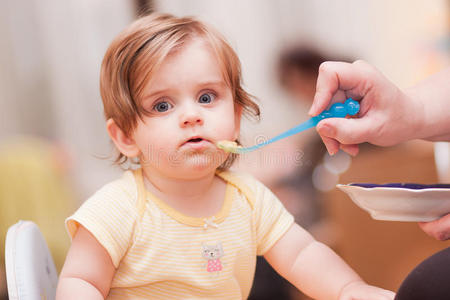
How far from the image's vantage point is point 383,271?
189 centimetres

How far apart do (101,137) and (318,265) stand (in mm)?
1603

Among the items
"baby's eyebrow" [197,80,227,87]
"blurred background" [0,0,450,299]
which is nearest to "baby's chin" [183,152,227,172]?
"baby's eyebrow" [197,80,227,87]

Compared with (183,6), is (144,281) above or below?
below

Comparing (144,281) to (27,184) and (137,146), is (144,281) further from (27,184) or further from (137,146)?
(27,184)

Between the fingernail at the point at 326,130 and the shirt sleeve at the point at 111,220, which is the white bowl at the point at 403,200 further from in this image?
the shirt sleeve at the point at 111,220

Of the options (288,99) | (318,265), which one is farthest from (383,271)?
(318,265)

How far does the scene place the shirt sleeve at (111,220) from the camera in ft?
2.37

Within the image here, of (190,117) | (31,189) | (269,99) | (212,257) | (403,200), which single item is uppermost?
(190,117)

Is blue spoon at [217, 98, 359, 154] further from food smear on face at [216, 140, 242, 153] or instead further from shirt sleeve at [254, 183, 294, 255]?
shirt sleeve at [254, 183, 294, 255]

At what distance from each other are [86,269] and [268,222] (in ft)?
1.00

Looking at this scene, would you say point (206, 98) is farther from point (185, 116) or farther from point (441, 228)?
point (441, 228)

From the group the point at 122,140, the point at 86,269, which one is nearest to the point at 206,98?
the point at 122,140

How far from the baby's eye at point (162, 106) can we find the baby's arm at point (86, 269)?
0.21m

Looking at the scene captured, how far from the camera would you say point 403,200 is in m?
0.66
